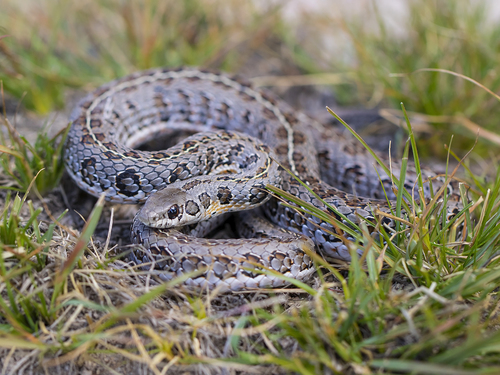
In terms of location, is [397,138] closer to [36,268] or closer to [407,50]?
[407,50]

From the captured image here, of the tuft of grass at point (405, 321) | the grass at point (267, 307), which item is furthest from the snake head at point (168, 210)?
the tuft of grass at point (405, 321)

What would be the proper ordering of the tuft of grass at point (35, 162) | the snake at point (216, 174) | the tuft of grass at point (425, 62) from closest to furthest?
the snake at point (216, 174)
the tuft of grass at point (35, 162)
the tuft of grass at point (425, 62)

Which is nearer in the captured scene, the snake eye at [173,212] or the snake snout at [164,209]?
the snake snout at [164,209]

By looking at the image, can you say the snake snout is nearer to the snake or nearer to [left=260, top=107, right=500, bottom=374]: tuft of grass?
the snake

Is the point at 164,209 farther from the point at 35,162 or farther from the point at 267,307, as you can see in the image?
the point at 35,162

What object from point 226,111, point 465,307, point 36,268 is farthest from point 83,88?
point 465,307

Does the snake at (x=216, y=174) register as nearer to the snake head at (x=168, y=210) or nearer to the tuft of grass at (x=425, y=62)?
the snake head at (x=168, y=210)

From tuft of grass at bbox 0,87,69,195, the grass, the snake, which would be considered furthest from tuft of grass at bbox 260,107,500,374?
tuft of grass at bbox 0,87,69,195
